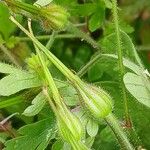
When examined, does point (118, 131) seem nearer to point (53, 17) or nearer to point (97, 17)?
point (53, 17)

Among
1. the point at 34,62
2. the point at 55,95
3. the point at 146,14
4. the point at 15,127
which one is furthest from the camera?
the point at 146,14

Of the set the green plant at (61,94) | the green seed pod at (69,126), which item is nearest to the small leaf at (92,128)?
the green plant at (61,94)

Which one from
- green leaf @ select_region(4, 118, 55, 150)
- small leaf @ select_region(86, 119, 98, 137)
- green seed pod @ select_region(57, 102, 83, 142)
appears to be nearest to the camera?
green seed pod @ select_region(57, 102, 83, 142)

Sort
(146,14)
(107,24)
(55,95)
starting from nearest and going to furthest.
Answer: (55,95), (107,24), (146,14)

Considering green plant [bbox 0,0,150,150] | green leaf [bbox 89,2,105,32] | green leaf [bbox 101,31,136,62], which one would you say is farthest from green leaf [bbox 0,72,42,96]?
green leaf [bbox 89,2,105,32]

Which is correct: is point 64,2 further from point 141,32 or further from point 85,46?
point 141,32

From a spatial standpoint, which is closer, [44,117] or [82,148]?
[82,148]

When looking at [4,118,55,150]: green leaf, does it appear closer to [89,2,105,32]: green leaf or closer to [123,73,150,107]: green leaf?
[123,73,150,107]: green leaf

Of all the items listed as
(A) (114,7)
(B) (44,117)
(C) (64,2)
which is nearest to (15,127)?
(B) (44,117)
